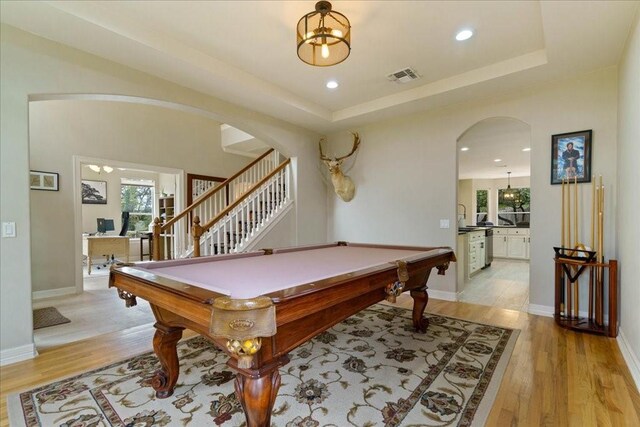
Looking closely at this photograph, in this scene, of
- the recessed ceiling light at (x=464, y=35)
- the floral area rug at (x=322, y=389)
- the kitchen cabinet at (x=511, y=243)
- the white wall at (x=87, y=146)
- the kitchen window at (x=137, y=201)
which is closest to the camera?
the floral area rug at (x=322, y=389)

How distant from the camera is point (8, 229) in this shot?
8.02ft

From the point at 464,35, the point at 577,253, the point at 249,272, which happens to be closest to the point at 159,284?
the point at 249,272

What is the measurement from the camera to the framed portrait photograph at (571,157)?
3.21 metres

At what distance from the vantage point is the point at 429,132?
4.36 metres

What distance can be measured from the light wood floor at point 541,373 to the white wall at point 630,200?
0.69 ft

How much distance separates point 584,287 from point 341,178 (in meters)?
3.38

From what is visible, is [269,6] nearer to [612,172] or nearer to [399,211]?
[399,211]

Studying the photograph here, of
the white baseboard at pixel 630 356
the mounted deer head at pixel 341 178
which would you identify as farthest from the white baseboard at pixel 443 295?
the mounted deer head at pixel 341 178

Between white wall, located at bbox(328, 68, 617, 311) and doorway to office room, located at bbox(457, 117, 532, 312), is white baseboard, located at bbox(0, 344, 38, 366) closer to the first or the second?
white wall, located at bbox(328, 68, 617, 311)

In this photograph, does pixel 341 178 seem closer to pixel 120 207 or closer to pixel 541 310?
pixel 541 310

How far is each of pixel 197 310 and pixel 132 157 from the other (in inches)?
219

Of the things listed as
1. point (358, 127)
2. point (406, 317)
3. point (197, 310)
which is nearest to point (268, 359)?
point (197, 310)

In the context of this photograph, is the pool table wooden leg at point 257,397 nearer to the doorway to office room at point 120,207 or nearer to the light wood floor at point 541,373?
the light wood floor at point 541,373

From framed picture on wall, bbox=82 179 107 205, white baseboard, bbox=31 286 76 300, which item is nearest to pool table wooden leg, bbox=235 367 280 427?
white baseboard, bbox=31 286 76 300
